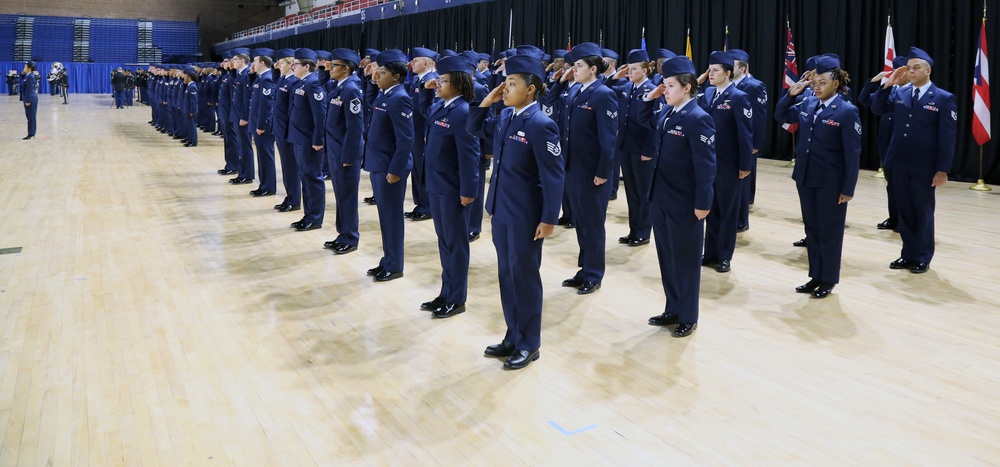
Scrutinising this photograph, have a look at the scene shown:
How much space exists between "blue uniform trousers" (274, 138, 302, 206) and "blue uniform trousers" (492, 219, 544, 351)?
4.05 meters

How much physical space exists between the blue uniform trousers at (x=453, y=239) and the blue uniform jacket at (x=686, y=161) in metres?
1.06

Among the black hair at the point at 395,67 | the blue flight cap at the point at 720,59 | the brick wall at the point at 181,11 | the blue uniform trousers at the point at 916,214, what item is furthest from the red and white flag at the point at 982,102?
the brick wall at the point at 181,11

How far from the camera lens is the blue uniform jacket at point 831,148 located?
4605 millimetres

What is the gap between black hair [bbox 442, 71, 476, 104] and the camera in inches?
169

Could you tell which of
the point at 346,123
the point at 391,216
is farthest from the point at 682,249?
the point at 346,123

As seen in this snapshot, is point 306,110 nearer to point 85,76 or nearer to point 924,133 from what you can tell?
point 924,133

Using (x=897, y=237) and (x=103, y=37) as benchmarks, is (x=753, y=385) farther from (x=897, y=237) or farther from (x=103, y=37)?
(x=103, y=37)

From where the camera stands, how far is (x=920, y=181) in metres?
5.43

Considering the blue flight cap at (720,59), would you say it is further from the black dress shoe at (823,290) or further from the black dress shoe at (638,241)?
the black dress shoe at (823,290)

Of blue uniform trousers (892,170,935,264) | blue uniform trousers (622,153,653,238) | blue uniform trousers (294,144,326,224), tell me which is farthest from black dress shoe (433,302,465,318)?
blue uniform trousers (892,170,935,264)

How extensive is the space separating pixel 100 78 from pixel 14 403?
36.4 m

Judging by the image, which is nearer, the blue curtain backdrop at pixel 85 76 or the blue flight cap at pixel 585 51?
the blue flight cap at pixel 585 51

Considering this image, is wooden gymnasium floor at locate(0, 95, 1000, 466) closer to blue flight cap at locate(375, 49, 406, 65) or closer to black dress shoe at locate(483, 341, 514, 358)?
black dress shoe at locate(483, 341, 514, 358)

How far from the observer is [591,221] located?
5.02 m
